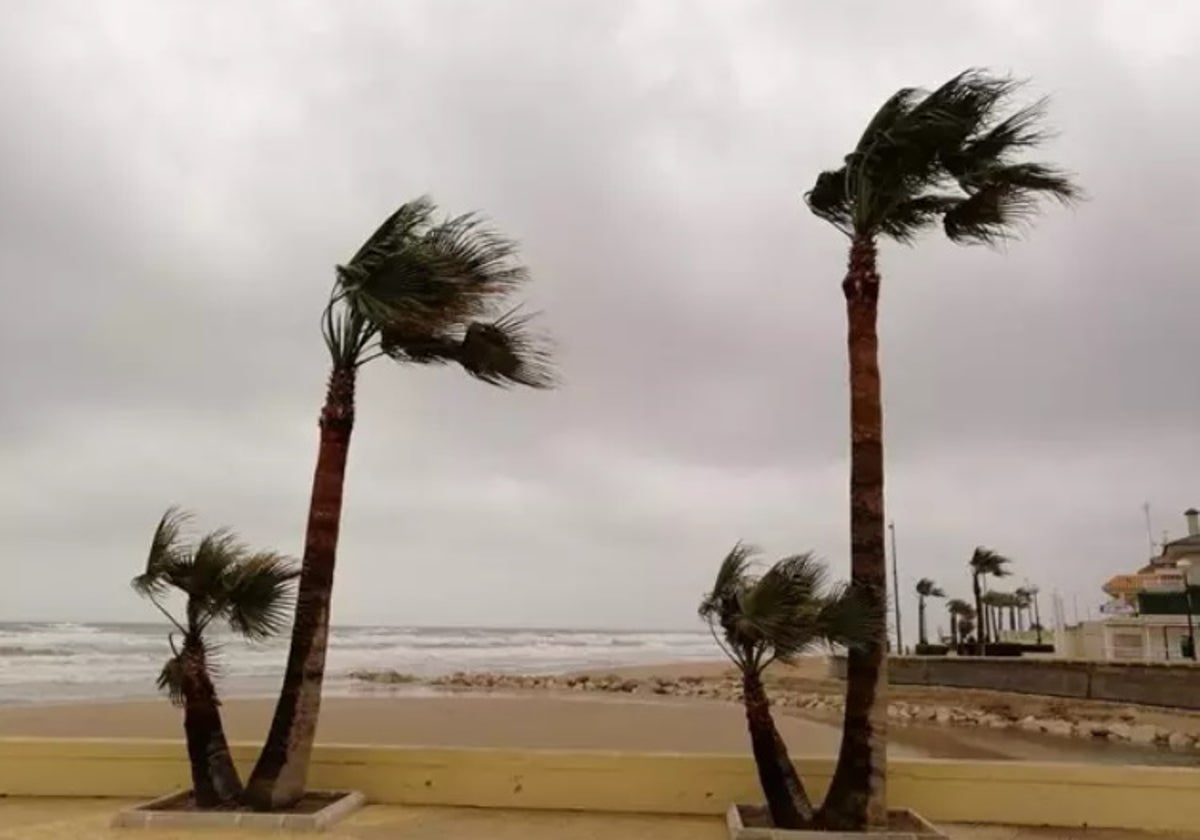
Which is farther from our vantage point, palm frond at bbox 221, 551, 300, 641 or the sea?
the sea

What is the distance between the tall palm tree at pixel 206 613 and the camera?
7.53 m

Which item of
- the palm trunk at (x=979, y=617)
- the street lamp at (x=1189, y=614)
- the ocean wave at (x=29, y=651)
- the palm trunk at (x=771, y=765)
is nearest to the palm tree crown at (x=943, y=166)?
the palm trunk at (x=771, y=765)

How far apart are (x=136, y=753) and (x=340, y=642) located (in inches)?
2595

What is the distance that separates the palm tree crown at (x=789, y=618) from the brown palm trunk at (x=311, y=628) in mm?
3111

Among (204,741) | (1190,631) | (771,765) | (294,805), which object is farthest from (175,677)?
(1190,631)

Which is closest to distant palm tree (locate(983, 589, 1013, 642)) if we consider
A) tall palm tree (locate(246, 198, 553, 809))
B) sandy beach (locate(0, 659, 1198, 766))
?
sandy beach (locate(0, 659, 1198, 766))

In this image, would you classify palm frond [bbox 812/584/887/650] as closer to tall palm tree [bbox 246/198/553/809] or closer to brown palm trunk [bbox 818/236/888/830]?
brown palm trunk [bbox 818/236/888/830]

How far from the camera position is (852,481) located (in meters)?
7.38

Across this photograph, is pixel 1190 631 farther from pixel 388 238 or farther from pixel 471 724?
pixel 388 238

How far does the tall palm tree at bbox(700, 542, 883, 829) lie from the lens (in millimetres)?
6742

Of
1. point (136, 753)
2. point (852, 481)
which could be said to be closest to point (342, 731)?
point (136, 753)

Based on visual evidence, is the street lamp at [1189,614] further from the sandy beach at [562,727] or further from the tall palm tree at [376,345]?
the tall palm tree at [376,345]

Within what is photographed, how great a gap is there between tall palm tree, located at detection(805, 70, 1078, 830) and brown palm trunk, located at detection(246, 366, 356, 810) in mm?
3978

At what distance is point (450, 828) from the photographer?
7113 mm
